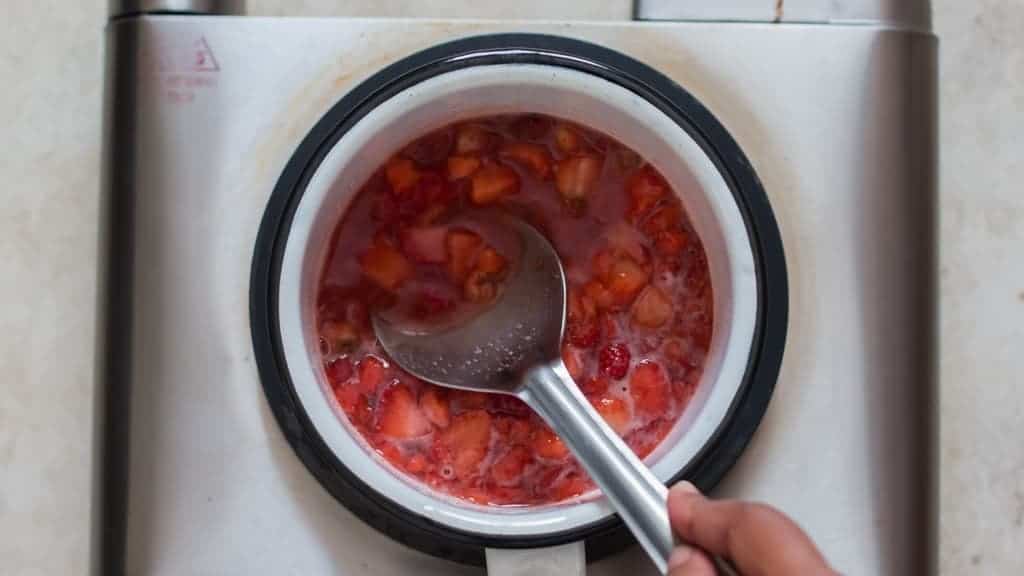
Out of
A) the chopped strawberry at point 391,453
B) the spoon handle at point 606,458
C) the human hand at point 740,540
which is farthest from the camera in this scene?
the chopped strawberry at point 391,453

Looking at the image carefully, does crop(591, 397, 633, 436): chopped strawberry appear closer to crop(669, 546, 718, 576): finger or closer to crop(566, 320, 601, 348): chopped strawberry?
crop(566, 320, 601, 348): chopped strawberry

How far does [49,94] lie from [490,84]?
1.16 feet

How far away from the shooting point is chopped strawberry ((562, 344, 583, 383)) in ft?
2.19

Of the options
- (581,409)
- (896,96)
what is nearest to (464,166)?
(581,409)

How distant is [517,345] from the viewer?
0.66m

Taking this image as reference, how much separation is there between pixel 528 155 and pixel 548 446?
7.6 inches

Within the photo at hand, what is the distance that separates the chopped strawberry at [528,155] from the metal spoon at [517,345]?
0.14 ft

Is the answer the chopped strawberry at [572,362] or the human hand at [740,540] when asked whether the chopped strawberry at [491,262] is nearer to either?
the chopped strawberry at [572,362]

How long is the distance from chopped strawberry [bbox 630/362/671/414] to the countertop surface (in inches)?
9.0

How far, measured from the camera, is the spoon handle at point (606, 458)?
0.52 meters

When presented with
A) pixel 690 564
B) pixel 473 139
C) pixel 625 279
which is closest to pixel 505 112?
pixel 473 139

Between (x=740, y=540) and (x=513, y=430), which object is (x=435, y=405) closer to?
(x=513, y=430)

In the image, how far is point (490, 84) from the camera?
60 cm

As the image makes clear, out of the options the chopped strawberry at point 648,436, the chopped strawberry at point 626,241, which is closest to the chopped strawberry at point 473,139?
the chopped strawberry at point 626,241
